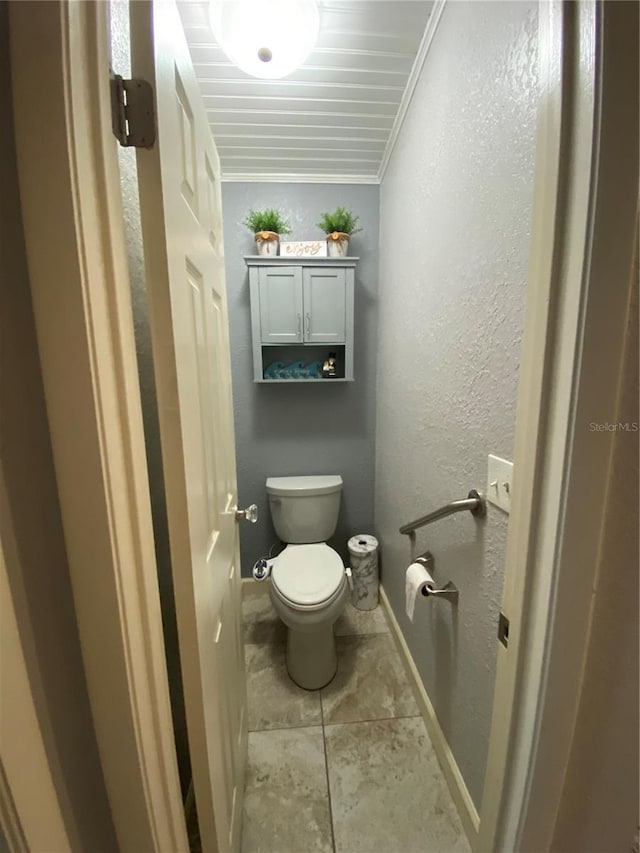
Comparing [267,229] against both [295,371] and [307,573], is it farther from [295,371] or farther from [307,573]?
[307,573]

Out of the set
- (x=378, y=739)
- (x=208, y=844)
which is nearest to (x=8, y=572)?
(x=208, y=844)

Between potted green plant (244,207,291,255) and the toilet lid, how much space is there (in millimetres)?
1570

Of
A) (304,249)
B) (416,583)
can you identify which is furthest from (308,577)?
(304,249)

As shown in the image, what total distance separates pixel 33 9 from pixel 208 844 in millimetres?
1314

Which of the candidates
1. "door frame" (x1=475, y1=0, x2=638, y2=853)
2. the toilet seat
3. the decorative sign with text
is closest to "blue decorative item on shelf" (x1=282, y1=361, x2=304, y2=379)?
the decorative sign with text

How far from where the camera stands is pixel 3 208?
356 millimetres

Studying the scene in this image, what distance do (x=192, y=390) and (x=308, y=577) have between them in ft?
3.83

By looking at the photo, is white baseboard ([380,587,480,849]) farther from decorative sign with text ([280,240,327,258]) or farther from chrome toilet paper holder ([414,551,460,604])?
decorative sign with text ([280,240,327,258])

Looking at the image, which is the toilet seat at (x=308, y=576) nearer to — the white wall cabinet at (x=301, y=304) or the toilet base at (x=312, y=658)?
the toilet base at (x=312, y=658)

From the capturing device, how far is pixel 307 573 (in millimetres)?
1501

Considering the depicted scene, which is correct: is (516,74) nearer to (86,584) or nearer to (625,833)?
(86,584)

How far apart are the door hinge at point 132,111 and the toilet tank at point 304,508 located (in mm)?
1584

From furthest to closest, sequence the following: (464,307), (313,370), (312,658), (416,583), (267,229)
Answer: (313,370)
(267,229)
(312,658)
(416,583)
(464,307)

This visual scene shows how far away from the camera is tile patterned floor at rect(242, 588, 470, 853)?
0.98 m
